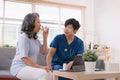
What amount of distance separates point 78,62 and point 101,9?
3.61 meters

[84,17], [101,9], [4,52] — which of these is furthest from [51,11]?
[4,52]

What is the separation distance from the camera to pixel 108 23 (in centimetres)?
490

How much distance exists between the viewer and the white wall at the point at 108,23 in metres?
4.60

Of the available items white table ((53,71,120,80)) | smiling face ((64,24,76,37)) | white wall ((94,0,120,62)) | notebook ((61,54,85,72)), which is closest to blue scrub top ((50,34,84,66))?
smiling face ((64,24,76,37))

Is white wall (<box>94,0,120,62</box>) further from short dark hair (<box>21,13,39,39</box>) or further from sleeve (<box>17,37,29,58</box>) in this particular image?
sleeve (<box>17,37,29,58</box>)

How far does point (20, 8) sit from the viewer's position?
15.1 ft

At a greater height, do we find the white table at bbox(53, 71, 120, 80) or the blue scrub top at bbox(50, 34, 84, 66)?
the blue scrub top at bbox(50, 34, 84, 66)

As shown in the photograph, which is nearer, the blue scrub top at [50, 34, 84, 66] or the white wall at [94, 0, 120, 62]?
the blue scrub top at [50, 34, 84, 66]

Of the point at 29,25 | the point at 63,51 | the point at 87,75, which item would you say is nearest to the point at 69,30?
the point at 63,51

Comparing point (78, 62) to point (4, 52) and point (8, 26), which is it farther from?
point (8, 26)

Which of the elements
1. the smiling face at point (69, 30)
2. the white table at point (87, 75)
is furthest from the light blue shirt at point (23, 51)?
the smiling face at point (69, 30)

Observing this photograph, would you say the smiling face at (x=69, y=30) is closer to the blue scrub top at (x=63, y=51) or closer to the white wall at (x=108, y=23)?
the blue scrub top at (x=63, y=51)

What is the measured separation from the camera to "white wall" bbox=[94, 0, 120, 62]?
15.1 ft

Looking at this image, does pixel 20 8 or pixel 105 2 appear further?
pixel 105 2
